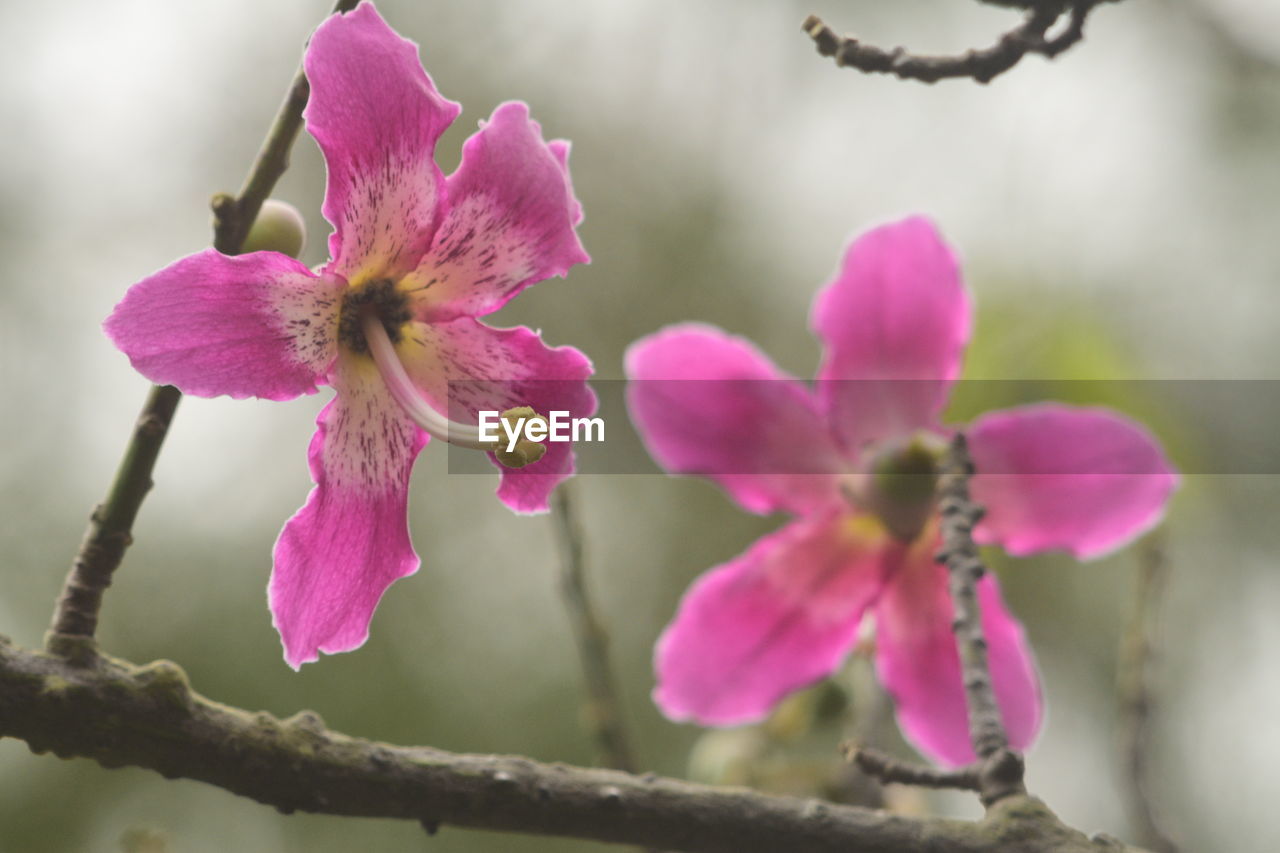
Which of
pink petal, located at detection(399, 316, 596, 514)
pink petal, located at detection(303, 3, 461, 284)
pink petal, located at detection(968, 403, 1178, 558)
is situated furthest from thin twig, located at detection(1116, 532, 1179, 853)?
pink petal, located at detection(303, 3, 461, 284)

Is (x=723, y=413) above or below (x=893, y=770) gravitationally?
above

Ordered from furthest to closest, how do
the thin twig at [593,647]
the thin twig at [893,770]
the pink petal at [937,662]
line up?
the pink petal at [937,662] → the thin twig at [593,647] → the thin twig at [893,770]

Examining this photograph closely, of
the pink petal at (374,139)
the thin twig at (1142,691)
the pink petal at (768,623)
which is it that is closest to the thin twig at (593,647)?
the pink petal at (768,623)

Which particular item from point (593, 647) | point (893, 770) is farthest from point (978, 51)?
point (593, 647)

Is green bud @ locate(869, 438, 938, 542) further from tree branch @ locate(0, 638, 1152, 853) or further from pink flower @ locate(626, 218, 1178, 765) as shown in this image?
tree branch @ locate(0, 638, 1152, 853)

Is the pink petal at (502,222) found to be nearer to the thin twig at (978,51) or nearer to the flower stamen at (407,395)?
the flower stamen at (407,395)

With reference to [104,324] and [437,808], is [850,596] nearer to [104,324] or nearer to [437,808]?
[437,808]

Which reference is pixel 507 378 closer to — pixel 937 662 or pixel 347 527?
pixel 347 527

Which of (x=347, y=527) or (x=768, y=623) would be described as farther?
(x=768, y=623)
